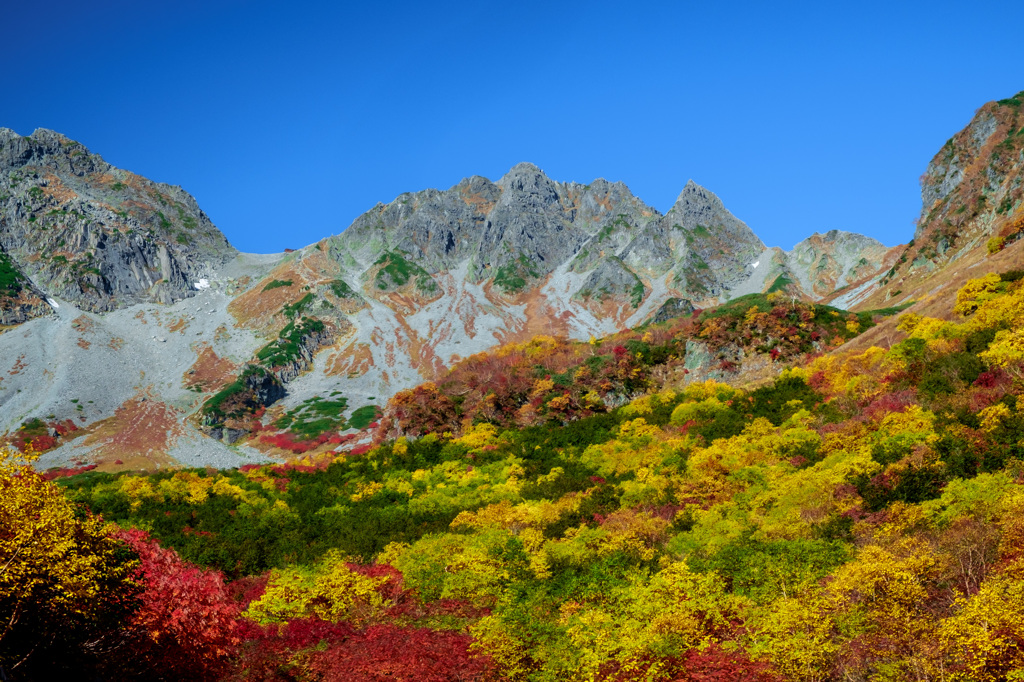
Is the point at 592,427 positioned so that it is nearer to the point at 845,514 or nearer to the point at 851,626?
the point at 845,514

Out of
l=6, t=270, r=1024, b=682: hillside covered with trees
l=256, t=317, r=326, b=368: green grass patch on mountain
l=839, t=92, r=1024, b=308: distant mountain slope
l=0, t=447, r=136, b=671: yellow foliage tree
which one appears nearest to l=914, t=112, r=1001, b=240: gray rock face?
l=839, t=92, r=1024, b=308: distant mountain slope

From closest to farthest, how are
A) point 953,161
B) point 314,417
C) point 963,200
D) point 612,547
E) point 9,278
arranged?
point 612,547
point 963,200
point 314,417
point 953,161
point 9,278

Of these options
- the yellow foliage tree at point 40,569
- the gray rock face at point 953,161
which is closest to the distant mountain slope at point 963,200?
the gray rock face at point 953,161

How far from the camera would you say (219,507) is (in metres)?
47.5

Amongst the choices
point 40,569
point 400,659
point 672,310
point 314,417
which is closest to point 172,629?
point 40,569

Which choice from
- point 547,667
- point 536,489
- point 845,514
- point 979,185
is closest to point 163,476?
point 536,489

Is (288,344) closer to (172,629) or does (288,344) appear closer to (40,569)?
(172,629)

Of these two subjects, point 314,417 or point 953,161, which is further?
point 953,161

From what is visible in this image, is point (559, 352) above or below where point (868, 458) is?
above

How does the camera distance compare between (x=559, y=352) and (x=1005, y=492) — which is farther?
(x=559, y=352)

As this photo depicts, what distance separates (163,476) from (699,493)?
47.6m

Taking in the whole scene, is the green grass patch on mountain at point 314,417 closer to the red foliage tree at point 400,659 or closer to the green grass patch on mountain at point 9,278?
the green grass patch on mountain at point 9,278

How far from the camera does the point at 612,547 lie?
1267 inches

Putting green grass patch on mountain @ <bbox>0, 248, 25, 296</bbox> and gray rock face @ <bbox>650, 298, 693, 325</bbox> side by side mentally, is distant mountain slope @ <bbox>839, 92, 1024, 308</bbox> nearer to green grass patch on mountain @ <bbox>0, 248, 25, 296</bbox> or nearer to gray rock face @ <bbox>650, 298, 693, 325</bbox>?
gray rock face @ <bbox>650, 298, 693, 325</bbox>
